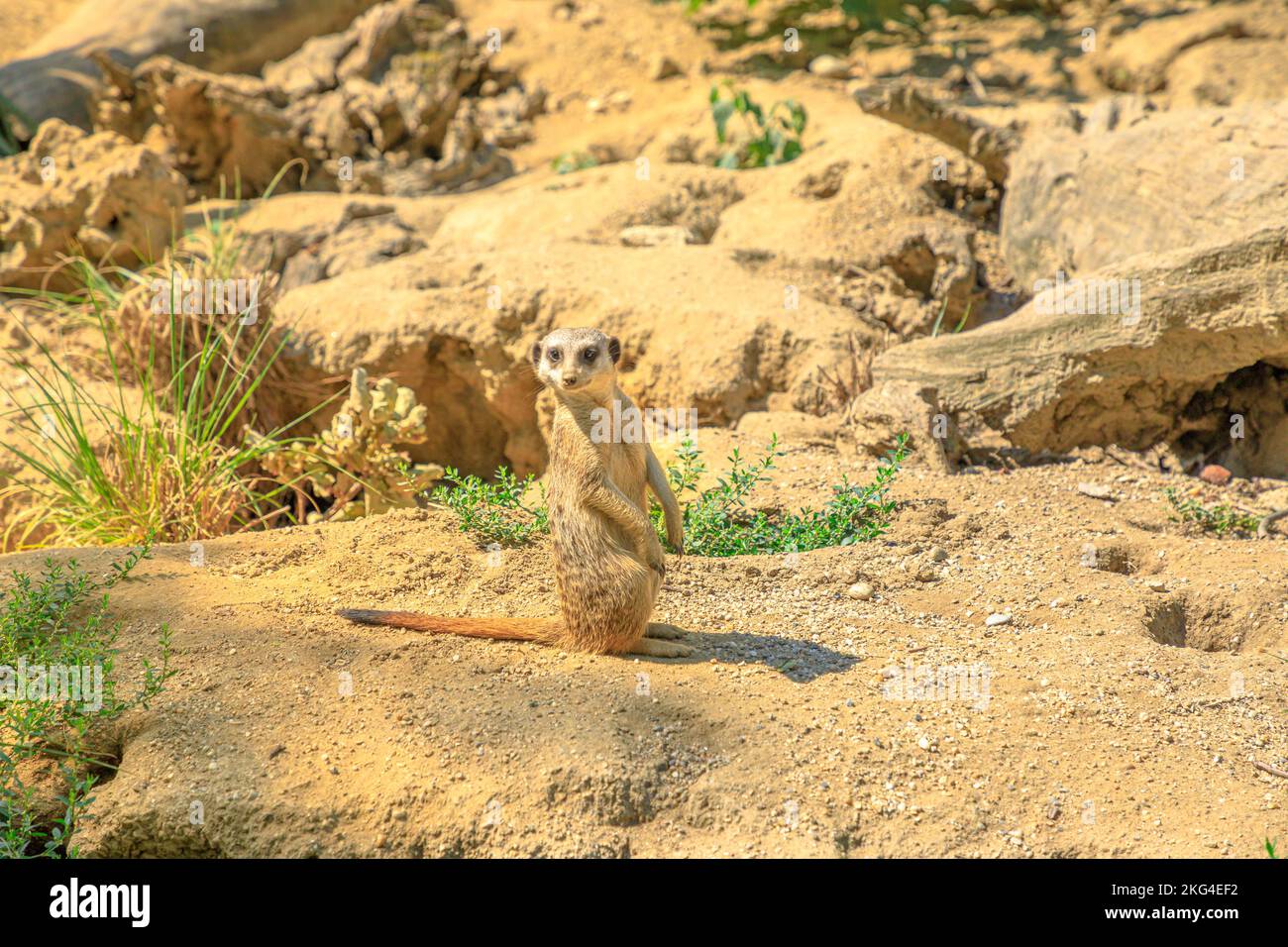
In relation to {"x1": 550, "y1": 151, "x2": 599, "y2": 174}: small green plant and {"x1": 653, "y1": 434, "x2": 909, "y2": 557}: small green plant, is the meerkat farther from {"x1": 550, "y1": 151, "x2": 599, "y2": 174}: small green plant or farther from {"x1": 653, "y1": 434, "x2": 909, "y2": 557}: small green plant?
{"x1": 550, "y1": 151, "x2": 599, "y2": 174}: small green plant

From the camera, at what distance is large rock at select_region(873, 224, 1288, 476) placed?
13.9 ft

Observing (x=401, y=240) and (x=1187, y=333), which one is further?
(x=401, y=240)

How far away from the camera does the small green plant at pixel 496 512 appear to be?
3754mm

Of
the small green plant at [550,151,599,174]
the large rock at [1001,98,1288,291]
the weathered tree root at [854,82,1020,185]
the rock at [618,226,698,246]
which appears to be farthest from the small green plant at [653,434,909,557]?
the small green plant at [550,151,599,174]

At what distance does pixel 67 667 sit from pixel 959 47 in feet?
27.5

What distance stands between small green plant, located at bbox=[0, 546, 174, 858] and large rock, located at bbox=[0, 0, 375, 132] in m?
6.66

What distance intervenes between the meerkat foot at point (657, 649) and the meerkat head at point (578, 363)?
0.63 m

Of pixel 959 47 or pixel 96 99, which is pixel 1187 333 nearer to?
pixel 959 47

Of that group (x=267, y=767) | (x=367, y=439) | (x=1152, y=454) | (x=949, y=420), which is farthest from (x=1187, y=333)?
(x=267, y=767)

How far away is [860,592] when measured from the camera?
339cm

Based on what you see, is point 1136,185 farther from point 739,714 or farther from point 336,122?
point 336,122

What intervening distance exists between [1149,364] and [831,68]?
206 inches

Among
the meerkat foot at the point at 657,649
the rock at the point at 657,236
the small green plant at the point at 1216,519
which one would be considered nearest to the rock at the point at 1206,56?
the rock at the point at 657,236

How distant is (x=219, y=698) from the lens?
9.30 feet
